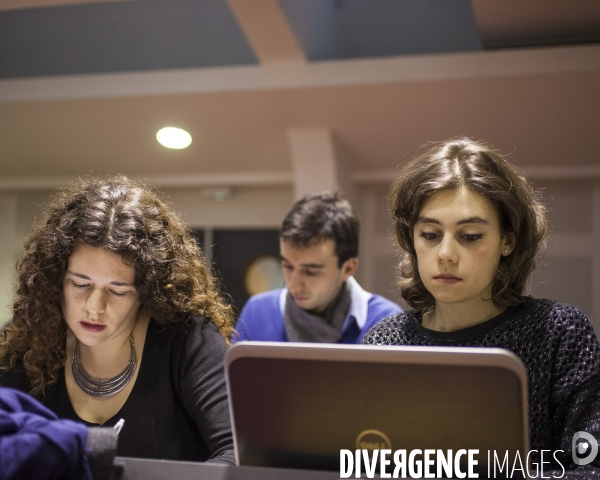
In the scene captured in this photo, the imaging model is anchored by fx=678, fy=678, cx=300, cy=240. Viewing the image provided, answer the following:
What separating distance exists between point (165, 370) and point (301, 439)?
656mm

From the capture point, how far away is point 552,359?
123cm

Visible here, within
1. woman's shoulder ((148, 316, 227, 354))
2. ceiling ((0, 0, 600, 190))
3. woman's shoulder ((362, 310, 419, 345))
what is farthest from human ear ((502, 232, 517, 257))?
ceiling ((0, 0, 600, 190))

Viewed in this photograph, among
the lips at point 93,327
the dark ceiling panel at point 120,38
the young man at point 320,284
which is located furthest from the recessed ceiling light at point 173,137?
the lips at point 93,327

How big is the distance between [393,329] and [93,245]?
685 mm

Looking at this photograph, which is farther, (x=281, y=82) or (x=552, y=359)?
(x=281, y=82)

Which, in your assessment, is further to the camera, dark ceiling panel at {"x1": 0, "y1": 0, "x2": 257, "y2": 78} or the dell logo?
dark ceiling panel at {"x1": 0, "y1": 0, "x2": 257, "y2": 78}

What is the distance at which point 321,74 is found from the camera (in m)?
3.83

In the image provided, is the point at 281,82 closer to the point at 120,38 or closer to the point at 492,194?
the point at 120,38

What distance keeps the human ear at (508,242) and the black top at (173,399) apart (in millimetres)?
659

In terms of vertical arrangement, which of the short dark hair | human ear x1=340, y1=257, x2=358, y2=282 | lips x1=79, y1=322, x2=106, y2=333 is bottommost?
lips x1=79, y1=322, x2=106, y2=333

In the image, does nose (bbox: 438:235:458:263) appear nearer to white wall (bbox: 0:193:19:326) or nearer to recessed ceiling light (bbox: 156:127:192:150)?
recessed ceiling light (bbox: 156:127:192:150)

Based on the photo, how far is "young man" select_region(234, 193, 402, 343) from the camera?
2.51 m

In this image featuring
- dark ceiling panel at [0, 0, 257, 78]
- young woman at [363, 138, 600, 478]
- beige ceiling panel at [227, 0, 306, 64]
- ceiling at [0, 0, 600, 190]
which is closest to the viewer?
young woman at [363, 138, 600, 478]

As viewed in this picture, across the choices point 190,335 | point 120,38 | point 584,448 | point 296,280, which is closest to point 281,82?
point 120,38
